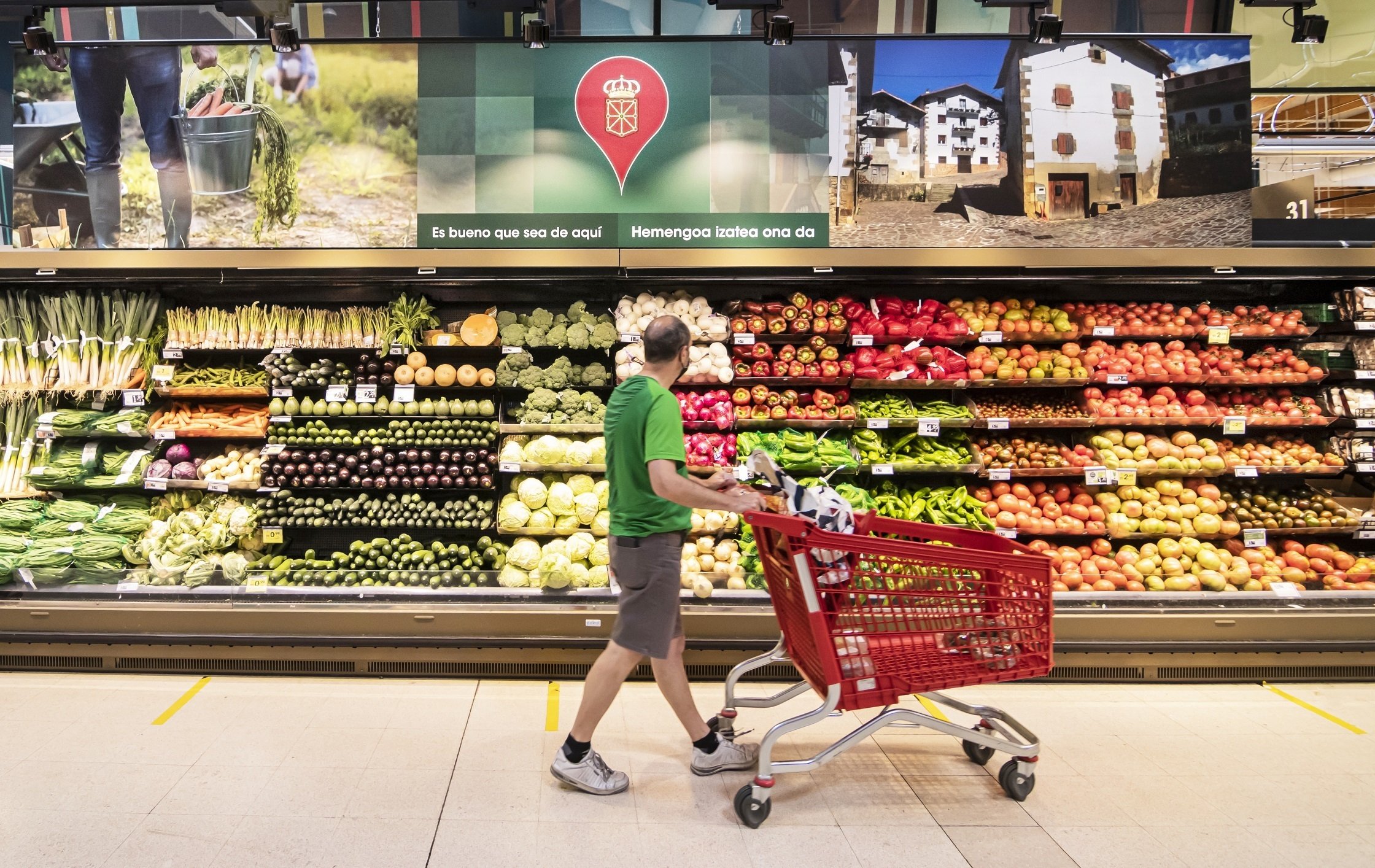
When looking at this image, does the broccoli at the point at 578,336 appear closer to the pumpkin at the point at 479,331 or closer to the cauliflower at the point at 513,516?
the pumpkin at the point at 479,331

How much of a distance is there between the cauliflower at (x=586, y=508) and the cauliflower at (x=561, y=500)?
0.12 feet

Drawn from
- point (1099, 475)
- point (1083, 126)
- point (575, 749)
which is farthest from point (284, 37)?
point (1099, 475)

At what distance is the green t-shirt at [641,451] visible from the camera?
9.23 ft

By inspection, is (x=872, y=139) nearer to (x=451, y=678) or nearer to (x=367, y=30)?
(x=367, y=30)

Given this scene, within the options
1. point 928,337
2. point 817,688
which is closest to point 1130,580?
point 928,337

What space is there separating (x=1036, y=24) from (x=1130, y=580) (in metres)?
3.45

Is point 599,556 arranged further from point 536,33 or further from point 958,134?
point 958,134

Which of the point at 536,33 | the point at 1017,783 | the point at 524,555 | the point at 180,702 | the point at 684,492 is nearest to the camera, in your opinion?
the point at 684,492

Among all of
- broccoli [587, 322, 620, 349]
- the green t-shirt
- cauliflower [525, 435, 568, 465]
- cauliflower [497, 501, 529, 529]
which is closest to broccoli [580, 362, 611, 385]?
broccoli [587, 322, 620, 349]

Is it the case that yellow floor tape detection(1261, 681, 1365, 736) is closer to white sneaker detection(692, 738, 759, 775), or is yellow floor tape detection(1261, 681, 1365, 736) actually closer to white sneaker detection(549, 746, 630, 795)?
white sneaker detection(692, 738, 759, 775)

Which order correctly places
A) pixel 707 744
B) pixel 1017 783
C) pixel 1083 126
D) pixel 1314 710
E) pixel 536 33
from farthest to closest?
pixel 1083 126
pixel 536 33
pixel 1314 710
pixel 707 744
pixel 1017 783

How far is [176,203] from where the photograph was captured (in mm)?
4711

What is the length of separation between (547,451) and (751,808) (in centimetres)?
262

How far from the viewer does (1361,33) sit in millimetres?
5129
